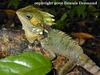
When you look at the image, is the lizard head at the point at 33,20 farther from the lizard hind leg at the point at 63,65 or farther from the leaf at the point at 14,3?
the leaf at the point at 14,3

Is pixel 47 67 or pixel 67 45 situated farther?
pixel 67 45

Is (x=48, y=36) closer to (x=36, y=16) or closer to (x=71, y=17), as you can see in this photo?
(x=36, y=16)

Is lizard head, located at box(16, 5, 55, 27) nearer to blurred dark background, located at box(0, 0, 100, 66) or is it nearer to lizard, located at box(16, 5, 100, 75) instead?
lizard, located at box(16, 5, 100, 75)

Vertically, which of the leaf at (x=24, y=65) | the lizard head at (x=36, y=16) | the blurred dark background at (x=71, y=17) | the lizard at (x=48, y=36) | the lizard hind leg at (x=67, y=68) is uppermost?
the leaf at (x=24, y=65)

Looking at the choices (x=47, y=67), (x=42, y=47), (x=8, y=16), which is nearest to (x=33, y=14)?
(x=42, y=47)

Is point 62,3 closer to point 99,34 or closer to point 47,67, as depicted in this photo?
point 99,34

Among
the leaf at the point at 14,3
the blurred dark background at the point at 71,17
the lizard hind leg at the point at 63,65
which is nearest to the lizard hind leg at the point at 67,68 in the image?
the lizard hind leg at the point at 63,65

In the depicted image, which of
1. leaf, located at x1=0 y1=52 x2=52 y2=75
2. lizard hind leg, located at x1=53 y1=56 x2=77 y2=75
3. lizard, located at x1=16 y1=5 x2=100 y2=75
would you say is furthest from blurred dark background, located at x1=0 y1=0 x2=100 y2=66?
leaf, located at x1=0 y1=52 x2=52 y2=75
